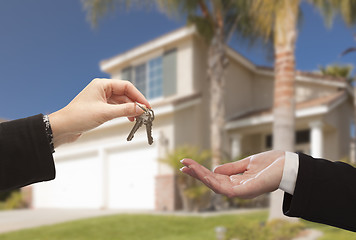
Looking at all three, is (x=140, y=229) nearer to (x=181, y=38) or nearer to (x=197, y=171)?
(x=197, y=171)

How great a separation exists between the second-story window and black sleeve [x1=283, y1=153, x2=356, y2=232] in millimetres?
15724

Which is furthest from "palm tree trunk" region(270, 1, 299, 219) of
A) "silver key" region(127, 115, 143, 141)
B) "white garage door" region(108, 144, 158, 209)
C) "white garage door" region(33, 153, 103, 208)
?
"white garage door" region(33, 153, 103, 208)

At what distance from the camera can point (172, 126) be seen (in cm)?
1430

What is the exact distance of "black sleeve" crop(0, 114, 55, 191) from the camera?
1151mm

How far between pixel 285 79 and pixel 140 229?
5.16 metres

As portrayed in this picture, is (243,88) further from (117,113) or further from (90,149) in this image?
(117,113)

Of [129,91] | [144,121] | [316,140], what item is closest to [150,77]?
[316,140]

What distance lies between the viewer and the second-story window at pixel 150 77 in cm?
1705

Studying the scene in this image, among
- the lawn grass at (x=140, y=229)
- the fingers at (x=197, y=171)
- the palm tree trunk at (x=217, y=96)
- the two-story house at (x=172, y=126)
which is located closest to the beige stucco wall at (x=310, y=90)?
the two-story house at (x=172, y=126)

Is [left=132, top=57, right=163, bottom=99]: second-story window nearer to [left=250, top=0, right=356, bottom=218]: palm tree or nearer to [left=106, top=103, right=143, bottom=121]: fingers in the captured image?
[left=250, top=0, right=356, bottom=218]: palm tree

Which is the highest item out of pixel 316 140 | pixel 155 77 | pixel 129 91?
pixel 155 77

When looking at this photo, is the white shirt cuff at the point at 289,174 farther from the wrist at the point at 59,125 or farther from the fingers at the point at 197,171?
the wrist at the point at 59,125

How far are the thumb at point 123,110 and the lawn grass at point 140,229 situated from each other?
6.66 m

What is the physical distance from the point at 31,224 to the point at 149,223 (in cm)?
372
